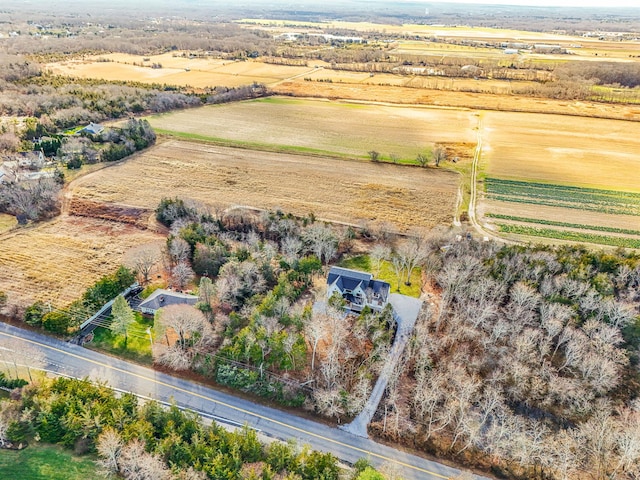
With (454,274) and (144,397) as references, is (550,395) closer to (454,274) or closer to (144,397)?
(454,274)

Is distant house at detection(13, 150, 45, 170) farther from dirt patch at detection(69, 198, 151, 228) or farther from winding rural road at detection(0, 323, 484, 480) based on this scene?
winding rural road at detection(0, 323, 484, 480)

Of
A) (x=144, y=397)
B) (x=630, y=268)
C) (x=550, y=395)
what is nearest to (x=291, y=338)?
(x=144, y=397)

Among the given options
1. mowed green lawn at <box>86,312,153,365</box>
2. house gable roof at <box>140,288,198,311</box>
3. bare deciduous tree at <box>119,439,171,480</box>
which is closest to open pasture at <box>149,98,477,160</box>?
house gable roof at <box>140,288,198,311</box>

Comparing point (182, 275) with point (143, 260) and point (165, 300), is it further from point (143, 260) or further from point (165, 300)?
point (143, 260)

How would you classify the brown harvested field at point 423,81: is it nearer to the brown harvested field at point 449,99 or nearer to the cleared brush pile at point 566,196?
the brown harvested field at point 449,99

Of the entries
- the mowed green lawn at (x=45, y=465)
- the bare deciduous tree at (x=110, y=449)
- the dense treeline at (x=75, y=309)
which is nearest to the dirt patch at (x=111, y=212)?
the dense treeline at (x=75, y=309)
